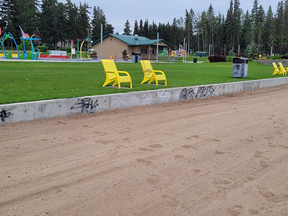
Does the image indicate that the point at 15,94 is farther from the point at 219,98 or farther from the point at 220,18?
the point at 220,18

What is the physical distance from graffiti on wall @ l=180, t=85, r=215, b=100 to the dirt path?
2.95 meters

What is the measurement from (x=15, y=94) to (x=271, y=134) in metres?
5.63

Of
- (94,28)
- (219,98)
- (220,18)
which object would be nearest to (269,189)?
(219,98)

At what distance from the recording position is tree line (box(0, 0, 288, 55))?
7169 cm

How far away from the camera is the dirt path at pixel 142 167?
3.01 meters

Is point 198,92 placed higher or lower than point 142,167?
higher

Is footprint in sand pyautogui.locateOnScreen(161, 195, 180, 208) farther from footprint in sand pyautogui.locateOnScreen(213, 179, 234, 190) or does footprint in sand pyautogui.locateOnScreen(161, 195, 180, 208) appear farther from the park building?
the park building

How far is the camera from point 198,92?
1025 centimetres

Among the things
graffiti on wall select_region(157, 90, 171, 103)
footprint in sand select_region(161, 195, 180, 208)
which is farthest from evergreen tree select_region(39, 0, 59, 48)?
footprint in sand select_region(161, 195, 180, 208)

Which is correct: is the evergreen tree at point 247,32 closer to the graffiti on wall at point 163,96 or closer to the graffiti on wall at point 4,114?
the graffiti on wall at point 163,96

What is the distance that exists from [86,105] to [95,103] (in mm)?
254

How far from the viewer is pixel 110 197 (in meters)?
3.12

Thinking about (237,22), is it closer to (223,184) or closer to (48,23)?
(48,23)

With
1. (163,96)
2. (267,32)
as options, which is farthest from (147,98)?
(267,32)
